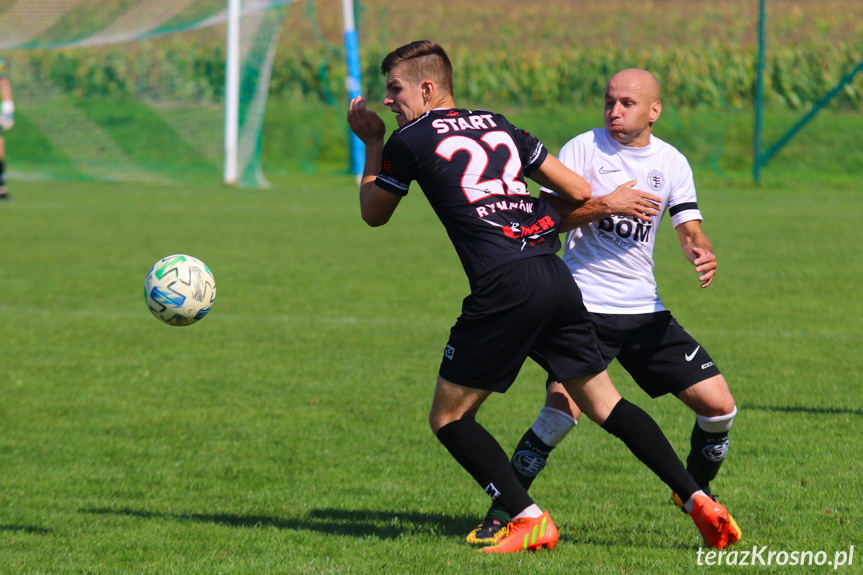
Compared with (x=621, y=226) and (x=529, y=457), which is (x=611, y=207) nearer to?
(x=621, y=226)

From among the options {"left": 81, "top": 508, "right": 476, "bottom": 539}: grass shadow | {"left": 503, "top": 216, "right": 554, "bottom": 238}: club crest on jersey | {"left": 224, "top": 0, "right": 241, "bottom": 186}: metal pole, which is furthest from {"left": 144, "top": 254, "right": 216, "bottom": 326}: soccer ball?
{"left": 224, "top": 0, "right": 241, "bottom": 186}: metal pole

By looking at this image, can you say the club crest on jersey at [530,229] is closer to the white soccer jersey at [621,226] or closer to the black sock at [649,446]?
the white soccer jersey at [621,226]

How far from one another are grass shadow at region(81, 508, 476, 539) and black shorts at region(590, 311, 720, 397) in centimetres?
102

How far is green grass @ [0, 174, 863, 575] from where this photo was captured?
159 inches

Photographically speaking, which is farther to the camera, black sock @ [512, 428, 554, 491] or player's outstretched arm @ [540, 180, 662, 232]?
black sock @ [512, 428, 554, 491]

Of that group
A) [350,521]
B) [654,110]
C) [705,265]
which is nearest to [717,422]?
[705,265]

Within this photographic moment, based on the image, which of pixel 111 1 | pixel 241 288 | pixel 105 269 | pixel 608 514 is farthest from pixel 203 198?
pixel 608 514

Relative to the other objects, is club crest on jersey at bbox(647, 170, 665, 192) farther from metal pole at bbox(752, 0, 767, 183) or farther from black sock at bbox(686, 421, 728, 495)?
metal pole at bbox(752, 0, 767, 183)

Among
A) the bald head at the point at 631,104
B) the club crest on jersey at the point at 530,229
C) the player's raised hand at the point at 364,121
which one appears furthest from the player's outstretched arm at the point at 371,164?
the bald head at the point at 631,104

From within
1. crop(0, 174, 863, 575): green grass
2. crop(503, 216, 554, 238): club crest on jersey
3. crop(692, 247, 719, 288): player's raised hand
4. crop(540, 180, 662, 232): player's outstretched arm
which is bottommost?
crop(0, 174, 863, 575): green grass

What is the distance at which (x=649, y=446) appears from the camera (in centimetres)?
383

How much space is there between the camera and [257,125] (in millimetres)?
21547

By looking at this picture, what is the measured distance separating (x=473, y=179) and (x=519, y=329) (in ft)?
1.92

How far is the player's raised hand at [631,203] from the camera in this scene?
12.9 ft
